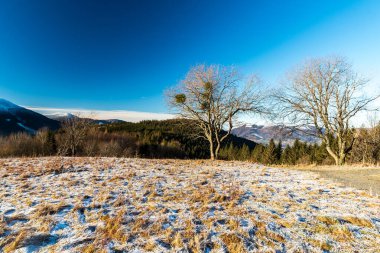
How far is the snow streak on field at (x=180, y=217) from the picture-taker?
346 cm

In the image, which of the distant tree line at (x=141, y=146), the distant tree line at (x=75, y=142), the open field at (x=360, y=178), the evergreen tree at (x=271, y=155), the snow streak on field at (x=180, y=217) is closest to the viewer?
the snow streak on field at (x=180, y=217)

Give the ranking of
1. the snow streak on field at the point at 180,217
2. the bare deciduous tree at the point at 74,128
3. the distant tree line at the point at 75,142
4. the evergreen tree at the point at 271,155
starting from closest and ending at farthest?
1. the snow streak on field at the point at 180,217
2. the distant tree line at the point at 75,142
3. the bare deciduous tree at the point at 74,128
4. the evergreen tree at the point at 271,155

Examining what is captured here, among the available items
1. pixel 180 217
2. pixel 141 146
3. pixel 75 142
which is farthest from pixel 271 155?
pixel 180 217

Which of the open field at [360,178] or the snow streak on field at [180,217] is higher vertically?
the open field at [360,178]

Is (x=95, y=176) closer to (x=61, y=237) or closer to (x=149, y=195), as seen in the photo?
(x=149, y=195)

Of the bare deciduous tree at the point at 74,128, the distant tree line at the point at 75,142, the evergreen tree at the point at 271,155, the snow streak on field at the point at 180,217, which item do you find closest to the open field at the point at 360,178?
the snow streak on field at the point at 180,217

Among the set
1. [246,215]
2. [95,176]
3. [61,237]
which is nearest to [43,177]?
[95,176]

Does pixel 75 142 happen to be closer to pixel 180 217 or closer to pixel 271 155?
pixel 180 217

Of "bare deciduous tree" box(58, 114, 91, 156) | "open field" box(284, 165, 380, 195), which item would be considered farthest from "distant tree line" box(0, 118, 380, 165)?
"open field" box(284, 165, 380, 195)

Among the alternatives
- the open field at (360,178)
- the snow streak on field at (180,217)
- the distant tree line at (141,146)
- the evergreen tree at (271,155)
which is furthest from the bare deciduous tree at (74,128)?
the evergreen tree at (271,155)

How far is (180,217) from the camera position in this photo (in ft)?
14.8

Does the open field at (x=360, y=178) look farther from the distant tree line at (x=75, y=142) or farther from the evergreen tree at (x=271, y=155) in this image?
the evergreen tree at (x=271, y=155)

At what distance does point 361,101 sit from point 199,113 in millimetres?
14163

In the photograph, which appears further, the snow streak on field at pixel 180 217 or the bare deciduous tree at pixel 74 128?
the bare deciduous tree at pixel 74 128
